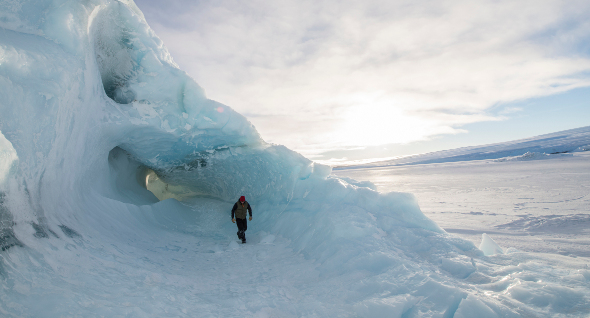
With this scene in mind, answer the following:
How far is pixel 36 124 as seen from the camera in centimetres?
326

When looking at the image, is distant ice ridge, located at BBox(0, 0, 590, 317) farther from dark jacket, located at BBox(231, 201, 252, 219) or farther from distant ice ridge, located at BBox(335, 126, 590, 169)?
distant ice ridge, located at BBox(335, 126, 590, 169)

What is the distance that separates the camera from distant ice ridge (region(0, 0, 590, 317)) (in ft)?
8.84

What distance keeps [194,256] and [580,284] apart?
17.5 ft

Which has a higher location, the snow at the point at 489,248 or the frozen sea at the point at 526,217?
the snow at the point at 489,248

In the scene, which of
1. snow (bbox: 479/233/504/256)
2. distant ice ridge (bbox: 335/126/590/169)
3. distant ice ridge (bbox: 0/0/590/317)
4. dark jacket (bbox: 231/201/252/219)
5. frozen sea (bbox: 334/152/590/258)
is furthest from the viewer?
distant ice ridge (bbox: 335/126/590/169)

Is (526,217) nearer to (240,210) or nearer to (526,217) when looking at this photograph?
(526,217)

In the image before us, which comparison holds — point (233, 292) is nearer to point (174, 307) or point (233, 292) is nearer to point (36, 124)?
point (174, 307)

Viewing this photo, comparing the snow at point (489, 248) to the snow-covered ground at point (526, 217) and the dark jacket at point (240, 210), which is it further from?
the dark jacket at point (240, 210)

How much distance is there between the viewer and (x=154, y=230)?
5.75 m

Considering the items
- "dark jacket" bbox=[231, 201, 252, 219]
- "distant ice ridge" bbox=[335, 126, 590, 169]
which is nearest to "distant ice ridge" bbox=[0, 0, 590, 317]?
"dark jacket" bbox=[231, 201, 252, 219]

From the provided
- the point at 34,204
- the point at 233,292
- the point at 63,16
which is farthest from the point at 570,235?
the point at 63,16

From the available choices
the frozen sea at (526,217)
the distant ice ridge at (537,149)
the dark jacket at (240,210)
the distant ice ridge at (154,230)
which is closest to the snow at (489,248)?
the distant ice ridge at (154,230)

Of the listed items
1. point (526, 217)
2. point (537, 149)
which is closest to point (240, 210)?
point (526, 217)

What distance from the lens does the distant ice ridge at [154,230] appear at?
8.84ft
